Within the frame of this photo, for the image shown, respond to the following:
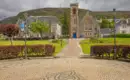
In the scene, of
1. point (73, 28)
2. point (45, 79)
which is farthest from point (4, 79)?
point (73, 28)

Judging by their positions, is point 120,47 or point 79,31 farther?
point 79,31

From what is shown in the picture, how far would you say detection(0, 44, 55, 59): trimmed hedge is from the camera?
21.1 m

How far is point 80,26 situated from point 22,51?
74117 millimetres

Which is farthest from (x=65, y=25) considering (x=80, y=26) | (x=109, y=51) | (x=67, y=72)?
(x=67, y=72)

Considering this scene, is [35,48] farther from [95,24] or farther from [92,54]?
[95,24]

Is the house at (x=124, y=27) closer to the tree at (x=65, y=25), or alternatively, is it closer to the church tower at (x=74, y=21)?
the church tower at (x=74, y=21)

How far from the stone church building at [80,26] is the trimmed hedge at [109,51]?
71.2 m

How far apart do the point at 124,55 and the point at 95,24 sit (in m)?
77.8

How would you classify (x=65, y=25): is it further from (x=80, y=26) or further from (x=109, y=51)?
(x=109, y=51)

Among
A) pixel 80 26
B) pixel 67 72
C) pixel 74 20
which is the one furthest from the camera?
pixel 80 26

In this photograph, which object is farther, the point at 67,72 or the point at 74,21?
the point at 74,21

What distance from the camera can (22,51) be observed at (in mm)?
22000

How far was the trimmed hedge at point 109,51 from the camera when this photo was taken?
19078 mm

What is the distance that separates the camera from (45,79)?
421 inches
